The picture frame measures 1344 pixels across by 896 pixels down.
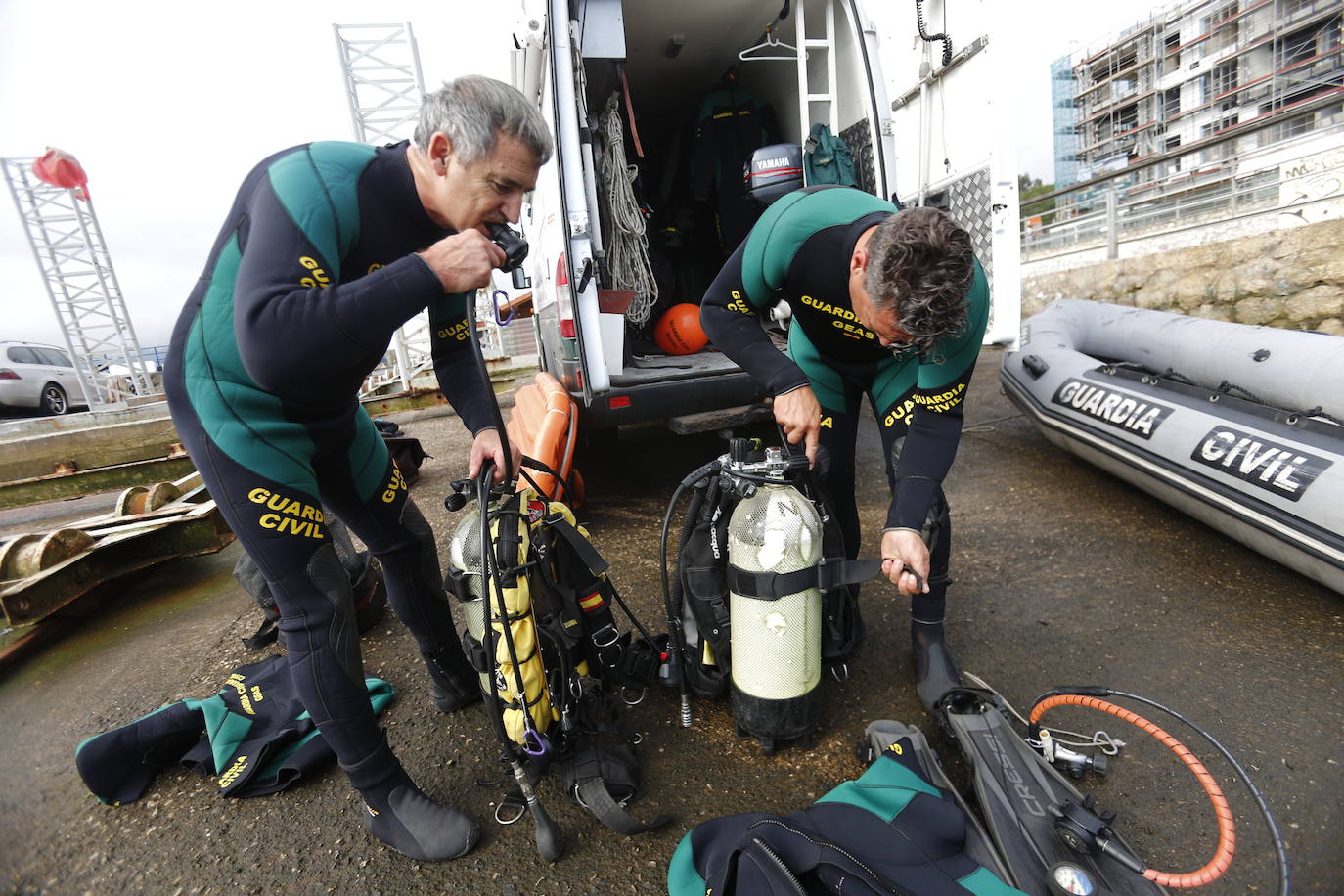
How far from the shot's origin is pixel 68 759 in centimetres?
195

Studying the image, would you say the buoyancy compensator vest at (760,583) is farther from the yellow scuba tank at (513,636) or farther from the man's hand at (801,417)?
the yellow scuba tank at (513,636)

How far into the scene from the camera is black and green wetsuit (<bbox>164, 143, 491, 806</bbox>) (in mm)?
1115

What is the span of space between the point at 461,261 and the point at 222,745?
5.52 feet

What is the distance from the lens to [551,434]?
315 cm

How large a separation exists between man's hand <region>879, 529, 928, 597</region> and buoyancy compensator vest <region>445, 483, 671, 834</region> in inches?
30.0

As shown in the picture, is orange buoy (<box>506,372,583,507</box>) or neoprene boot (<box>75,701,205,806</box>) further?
orange buoy (<box>506,372,583,507</box>)

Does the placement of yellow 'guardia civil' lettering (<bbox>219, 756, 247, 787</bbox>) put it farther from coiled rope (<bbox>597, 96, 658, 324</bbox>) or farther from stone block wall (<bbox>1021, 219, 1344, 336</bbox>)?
stone block wall (<bbox>1021, 219, 1344, 336</bbox>)

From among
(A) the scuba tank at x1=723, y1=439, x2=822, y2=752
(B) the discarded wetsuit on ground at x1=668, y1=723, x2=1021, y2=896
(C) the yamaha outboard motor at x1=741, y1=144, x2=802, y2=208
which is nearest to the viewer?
(B) the discarded wetsuit on ground at x1=668, y1=723, x2=1021, y2=896

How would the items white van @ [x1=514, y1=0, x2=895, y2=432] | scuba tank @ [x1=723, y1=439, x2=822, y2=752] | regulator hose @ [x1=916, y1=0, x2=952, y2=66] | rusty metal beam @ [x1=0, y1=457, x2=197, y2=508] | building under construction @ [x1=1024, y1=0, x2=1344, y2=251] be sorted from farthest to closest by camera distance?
building under construction @ [x1=1024, y1=0, x2=1344, y2=251] → rusty metal beam @ [x1=0, y1=457, x2=197, y2=508] → regulator hose @ [x1=916, y1=0, x2=952, y2=66] → white van @ [x1=514, y1=0, x2=895, y2=432] → scuba tank @ [x1=723, y1=439, x2=822, y2=752]

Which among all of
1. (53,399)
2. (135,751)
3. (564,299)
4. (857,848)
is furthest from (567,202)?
(53,399)

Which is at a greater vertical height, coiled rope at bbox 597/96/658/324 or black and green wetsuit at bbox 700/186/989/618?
coiled rope at bbox 597/96/658/324

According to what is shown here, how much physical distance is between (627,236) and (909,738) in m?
3.64

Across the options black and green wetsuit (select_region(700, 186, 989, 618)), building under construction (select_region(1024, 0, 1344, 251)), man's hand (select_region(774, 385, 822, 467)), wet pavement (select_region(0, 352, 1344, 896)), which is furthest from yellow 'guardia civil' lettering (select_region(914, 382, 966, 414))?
building under construction (select_region(1024, 0, 1344, 251))

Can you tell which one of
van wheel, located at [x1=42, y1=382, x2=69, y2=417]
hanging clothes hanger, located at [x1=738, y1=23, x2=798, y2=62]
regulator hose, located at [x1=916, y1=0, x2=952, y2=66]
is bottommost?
van wheel, located at [x1=42, y1=382, x2=69, y2=417]
